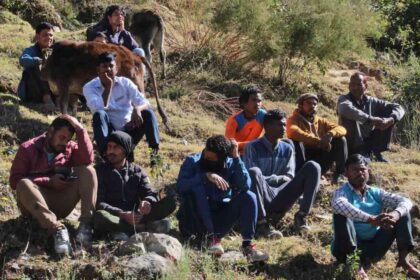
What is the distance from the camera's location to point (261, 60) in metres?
14.2

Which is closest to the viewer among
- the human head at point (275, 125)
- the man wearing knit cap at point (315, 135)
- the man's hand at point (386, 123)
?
the human head at point (275, 125)

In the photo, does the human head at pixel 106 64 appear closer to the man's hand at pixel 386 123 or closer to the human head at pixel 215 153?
the human head at pixel 215 153

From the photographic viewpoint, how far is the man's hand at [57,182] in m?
7.06

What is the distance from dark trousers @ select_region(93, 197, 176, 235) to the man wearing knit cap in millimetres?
2146

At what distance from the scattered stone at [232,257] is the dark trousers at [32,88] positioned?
14.8 feet

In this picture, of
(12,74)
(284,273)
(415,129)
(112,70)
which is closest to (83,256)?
(284,273)

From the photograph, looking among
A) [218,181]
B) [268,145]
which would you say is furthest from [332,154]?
[218,181]

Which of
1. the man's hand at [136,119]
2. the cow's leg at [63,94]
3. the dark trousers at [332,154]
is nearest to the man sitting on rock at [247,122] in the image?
the dark trousers at [332,154]

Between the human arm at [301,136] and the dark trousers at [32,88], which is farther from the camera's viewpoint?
the dark trousers at [32,88]

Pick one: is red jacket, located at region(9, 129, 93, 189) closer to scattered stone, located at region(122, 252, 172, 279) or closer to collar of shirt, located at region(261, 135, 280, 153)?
scattered stone, located at region(122, 252, 172, 279)

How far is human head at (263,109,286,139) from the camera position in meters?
8.31

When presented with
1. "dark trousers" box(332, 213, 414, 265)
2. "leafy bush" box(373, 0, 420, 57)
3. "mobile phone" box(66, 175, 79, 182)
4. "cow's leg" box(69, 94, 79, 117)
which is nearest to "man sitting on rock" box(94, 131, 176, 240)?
"mobile phone" box(66, 175, 79, 182)

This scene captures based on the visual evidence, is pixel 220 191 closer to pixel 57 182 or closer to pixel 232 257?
pixel 232 257

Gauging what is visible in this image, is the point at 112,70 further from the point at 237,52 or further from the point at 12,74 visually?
the point at 237,52
